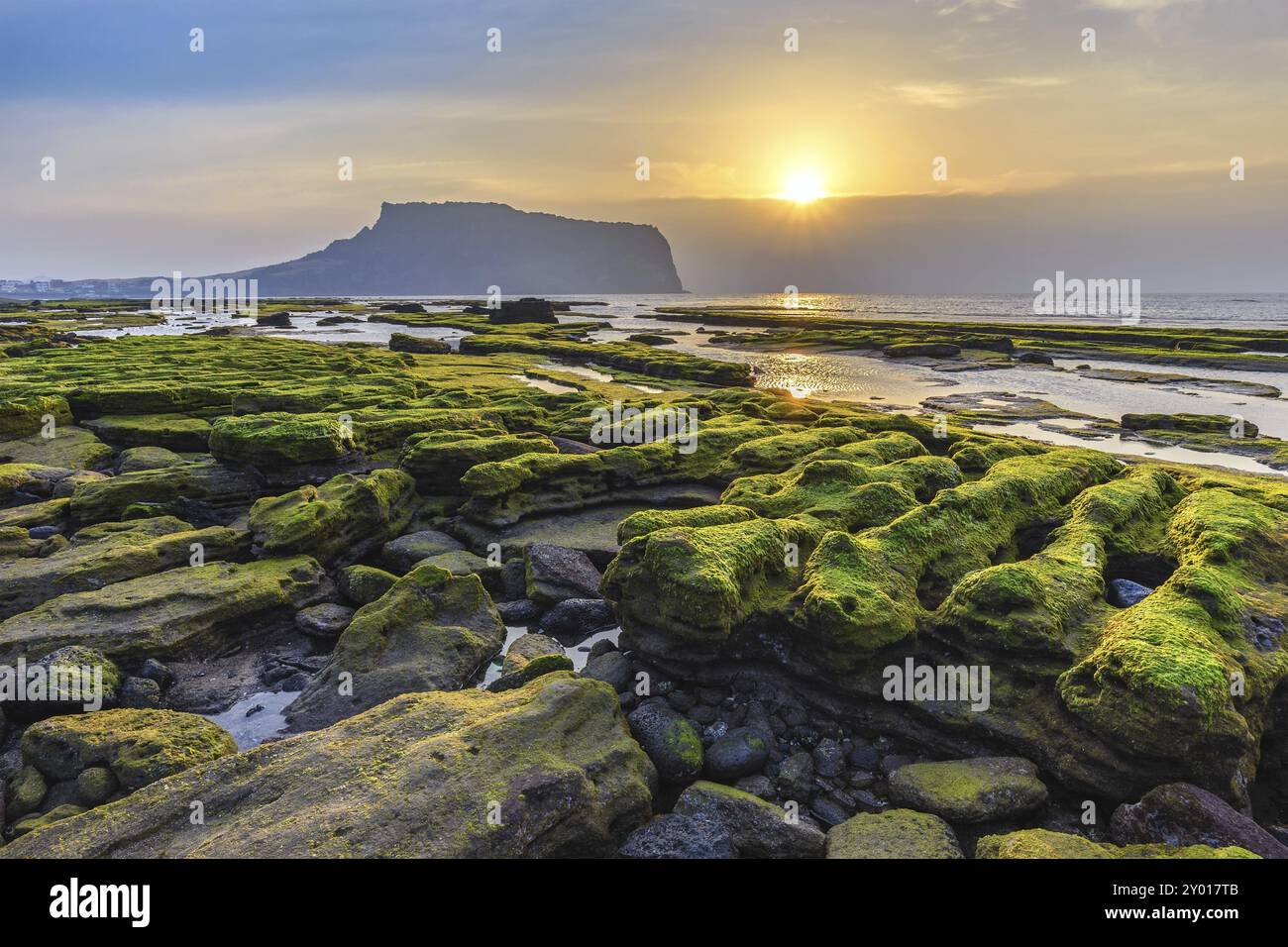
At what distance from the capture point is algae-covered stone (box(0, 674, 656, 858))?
6871 millimetres

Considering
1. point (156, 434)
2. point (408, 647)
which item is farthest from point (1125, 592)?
point (156, 434)

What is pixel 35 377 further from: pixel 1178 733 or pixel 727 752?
pixel 1178 733

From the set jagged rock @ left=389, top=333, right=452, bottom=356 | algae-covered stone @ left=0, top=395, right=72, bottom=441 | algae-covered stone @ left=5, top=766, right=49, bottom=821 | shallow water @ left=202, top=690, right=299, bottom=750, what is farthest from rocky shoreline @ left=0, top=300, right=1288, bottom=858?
jagged rock @ left=389, top=333, right=452, bottom=356

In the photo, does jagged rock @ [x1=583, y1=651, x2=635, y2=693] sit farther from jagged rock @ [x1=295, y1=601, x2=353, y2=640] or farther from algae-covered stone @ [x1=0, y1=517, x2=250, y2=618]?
algae-covered stone @ [x1=0, y1=517, x2=250, y2=618]

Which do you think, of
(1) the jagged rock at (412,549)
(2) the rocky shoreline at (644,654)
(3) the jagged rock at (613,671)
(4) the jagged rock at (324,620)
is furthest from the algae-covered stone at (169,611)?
(3) the jagged rock at (613,671)

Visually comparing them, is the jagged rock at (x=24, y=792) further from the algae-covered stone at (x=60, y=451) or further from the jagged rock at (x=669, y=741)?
the algae-covered stone at (x=60, y=451)

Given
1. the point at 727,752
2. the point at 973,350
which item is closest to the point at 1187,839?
the point at 727,752

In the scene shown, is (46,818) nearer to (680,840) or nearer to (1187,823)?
(680,840)

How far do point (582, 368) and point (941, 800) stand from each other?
5482 cm

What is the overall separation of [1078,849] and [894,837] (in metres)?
1.80

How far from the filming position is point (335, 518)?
16.2 metres

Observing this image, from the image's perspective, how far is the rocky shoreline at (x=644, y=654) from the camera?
7.71 m

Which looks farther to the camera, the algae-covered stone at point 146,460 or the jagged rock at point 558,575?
the algae-covered stone at point 146,460

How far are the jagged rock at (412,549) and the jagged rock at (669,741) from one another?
837 centimetres
